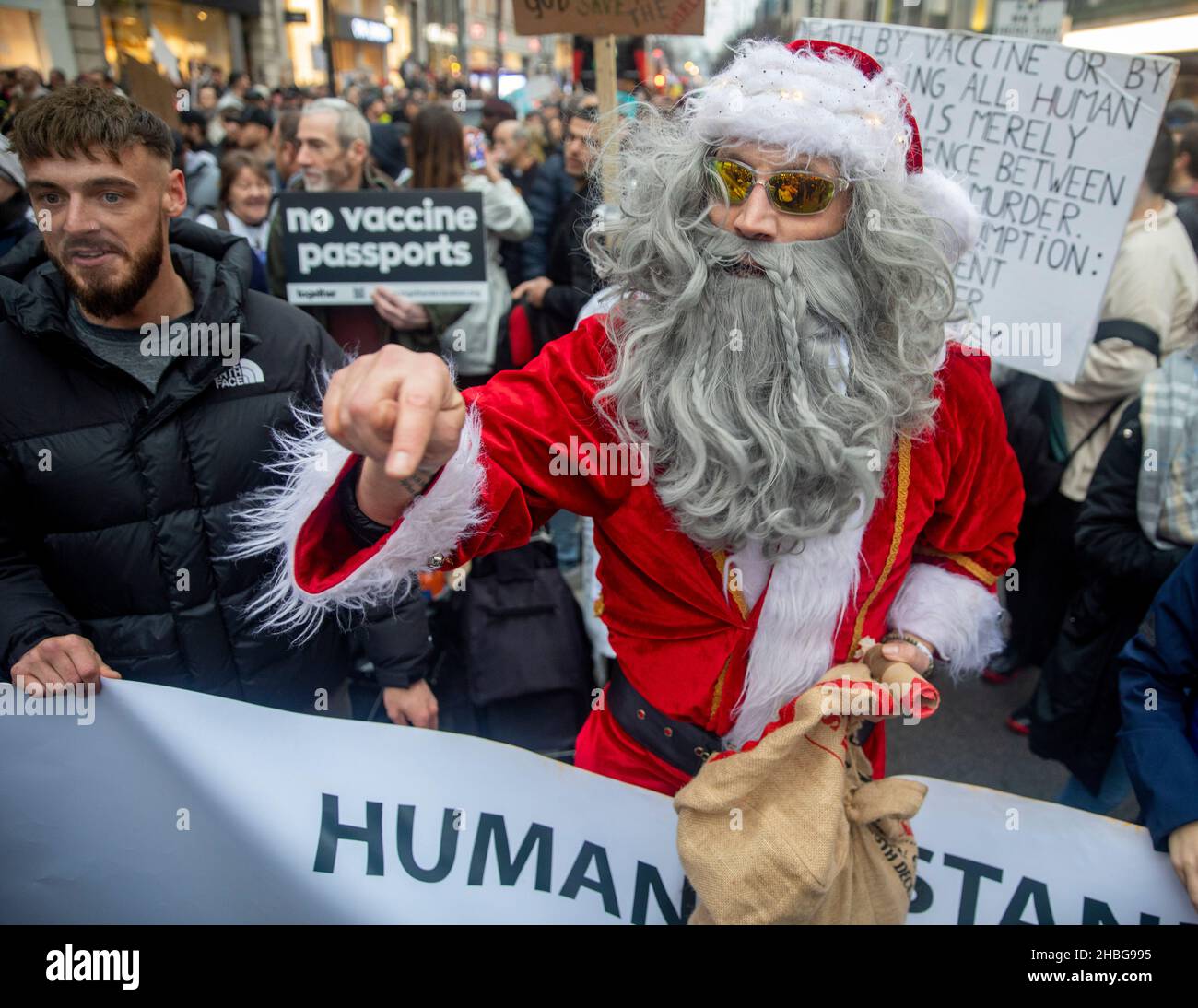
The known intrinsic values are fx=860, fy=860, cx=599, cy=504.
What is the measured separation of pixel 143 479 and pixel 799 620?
1.35 metres

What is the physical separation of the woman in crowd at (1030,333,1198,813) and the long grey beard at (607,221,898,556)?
124cm

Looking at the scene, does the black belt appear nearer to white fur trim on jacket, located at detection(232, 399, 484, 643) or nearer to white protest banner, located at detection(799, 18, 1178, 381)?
white fur trim on jacket, located at detection(232, 399, 484, 643)

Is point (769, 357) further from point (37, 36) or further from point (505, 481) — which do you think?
point (37, 36)

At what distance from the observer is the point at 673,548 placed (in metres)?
1.50

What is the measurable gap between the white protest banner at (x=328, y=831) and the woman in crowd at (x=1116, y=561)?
0.96 metres

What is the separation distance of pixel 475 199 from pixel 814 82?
1988 millimetres

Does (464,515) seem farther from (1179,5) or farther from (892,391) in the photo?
(1179,5)

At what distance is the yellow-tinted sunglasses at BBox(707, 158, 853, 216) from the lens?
4.73 ft

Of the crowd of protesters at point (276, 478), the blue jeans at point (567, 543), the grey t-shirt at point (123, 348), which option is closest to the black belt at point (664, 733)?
the crowd of protesters at point (276, 478)

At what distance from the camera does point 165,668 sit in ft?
6.25

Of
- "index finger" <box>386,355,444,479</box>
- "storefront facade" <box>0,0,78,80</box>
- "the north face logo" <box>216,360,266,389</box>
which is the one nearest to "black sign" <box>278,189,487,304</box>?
"the north face logo" <box>216,360,266,389</box>

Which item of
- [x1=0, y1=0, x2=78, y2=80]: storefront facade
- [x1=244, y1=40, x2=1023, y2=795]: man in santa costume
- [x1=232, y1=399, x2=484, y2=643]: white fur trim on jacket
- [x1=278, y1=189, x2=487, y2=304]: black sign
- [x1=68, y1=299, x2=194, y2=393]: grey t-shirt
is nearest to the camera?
[x1=232, y1=399, x2=484, y2=643]: white fur trim on jacket

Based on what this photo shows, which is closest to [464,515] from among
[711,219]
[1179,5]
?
[711,219]

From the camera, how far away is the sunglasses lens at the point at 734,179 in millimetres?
1443
